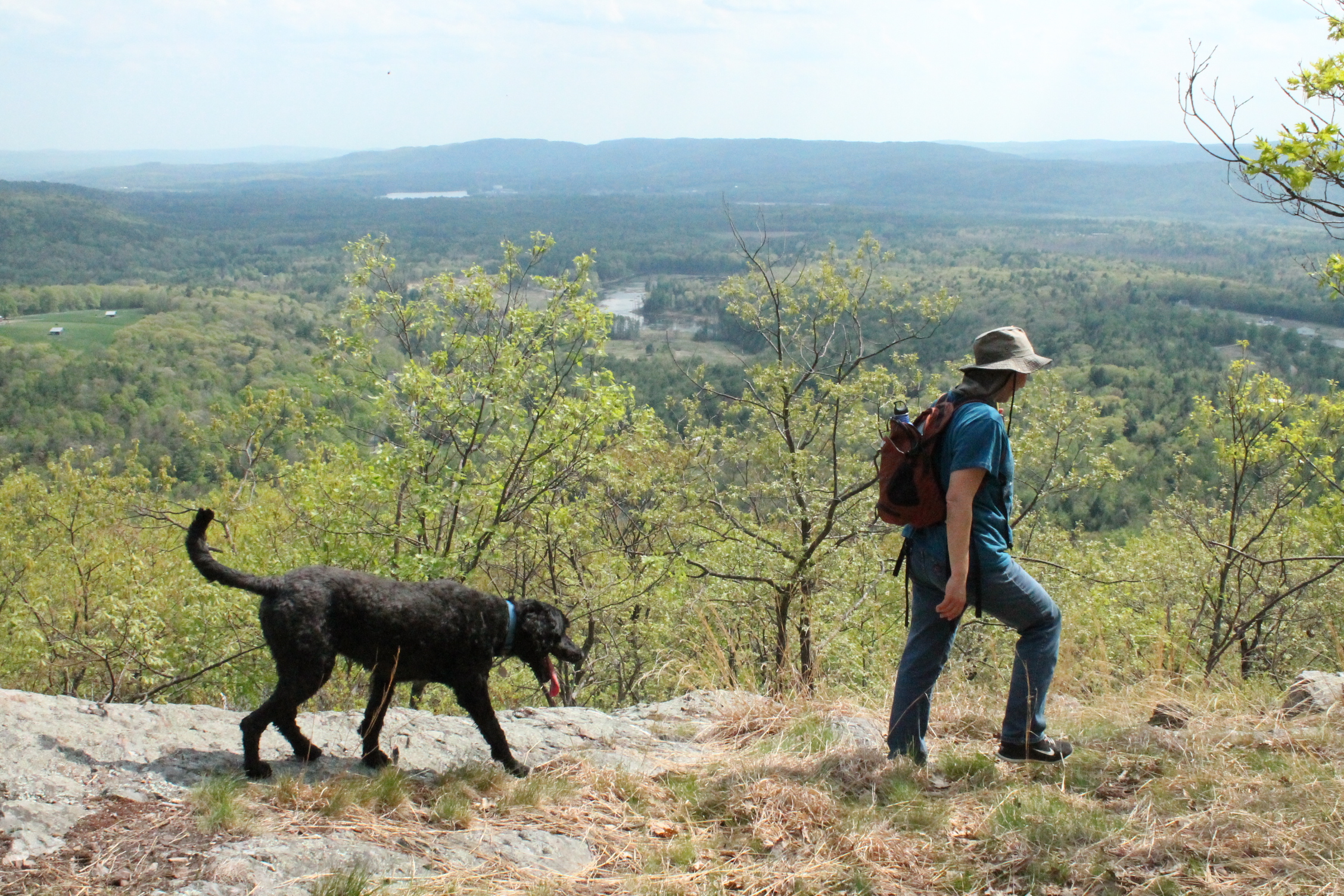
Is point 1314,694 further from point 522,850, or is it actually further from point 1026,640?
point 522,850

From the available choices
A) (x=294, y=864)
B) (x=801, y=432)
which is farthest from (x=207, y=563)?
(x=801, y=432)

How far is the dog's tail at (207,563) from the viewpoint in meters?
3.88

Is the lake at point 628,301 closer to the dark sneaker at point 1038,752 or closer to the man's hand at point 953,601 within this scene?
the dark sneaker at point 1038,752

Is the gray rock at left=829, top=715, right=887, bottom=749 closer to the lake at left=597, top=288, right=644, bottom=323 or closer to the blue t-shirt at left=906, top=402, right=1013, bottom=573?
the blue t-shirt at left=906, top=402, right=1013, bottom=573

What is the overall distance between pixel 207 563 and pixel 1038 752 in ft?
12.6

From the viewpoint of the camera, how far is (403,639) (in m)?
4.33

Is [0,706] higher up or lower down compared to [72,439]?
higher up

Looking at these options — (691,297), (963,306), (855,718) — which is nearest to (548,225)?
(691,297)

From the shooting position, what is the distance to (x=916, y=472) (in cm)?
396

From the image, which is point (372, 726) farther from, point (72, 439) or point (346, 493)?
point (72, 439)

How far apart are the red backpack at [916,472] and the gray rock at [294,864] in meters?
2.39

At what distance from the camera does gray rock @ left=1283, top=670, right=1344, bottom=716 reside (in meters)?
4.91

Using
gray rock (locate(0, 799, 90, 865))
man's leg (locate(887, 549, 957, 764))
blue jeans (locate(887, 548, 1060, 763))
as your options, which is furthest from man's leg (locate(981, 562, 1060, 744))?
gray rock (locate(0, 799, 90, 865))

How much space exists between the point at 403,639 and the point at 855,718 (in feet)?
8.13
